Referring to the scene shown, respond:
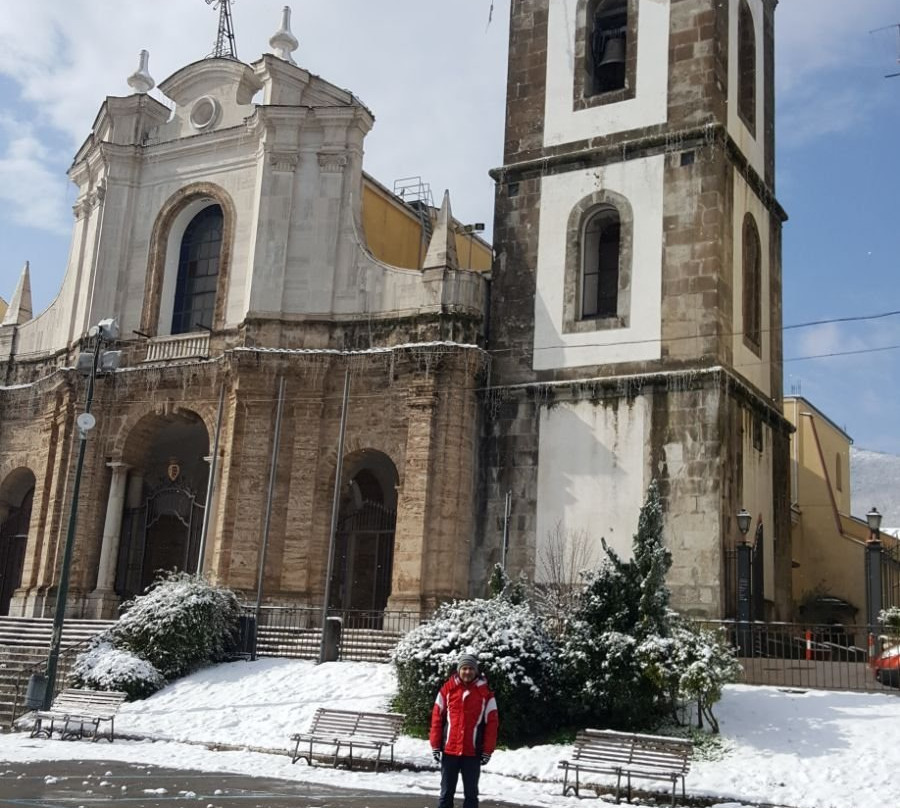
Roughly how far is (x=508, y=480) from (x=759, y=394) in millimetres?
6202

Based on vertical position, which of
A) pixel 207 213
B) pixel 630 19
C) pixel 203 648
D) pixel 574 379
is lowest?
pixel 203 648

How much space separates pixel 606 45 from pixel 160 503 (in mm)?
16229

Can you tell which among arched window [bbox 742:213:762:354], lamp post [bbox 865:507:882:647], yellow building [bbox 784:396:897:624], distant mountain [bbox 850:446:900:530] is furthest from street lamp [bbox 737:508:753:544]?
distant mountain [bbox 850:446:900:530]

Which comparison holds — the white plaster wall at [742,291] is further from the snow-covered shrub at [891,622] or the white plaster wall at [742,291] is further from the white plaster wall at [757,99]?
the snow-covered shrub at [891,622]

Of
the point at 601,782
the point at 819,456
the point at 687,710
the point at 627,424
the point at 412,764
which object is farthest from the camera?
the point at 819,456

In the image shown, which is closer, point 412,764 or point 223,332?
point 412,764

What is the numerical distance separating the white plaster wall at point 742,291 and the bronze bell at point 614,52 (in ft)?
13.0

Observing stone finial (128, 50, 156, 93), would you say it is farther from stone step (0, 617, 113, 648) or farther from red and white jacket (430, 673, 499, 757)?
red and white jacket (430, 673, 499, 757)

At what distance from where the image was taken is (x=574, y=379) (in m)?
27.1

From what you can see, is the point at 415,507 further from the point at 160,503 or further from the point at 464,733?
the point at 464,733

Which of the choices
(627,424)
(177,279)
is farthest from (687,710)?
(177,279)

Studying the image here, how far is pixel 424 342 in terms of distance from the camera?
92.4 ft

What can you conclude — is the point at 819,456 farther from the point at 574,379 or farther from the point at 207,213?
the point at 207,213

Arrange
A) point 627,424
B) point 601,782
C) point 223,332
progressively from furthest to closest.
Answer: point 223,332
point 627,424
point 601,782
